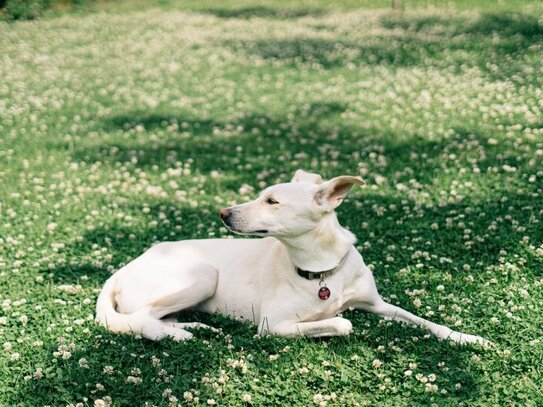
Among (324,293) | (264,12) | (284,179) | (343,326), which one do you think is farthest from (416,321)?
(264,12)

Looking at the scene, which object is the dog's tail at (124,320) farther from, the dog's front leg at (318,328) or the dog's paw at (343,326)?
the dog's paw at (343,326)

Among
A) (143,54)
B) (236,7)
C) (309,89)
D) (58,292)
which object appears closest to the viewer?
(58,292)

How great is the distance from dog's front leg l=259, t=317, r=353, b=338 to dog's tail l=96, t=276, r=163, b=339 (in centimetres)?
103

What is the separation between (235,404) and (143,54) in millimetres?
18494

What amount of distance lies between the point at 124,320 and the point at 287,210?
1.72m

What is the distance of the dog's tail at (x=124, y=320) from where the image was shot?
5.88m

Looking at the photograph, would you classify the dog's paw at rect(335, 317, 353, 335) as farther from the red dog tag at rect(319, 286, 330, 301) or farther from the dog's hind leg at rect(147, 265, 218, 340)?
the dog's hind leg at rect(147, 265, 218, 340)

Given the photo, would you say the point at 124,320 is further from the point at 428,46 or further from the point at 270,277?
the point at 428,46

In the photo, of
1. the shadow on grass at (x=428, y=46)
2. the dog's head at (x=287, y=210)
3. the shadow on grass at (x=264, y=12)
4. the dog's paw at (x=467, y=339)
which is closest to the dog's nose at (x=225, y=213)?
the dog's head at (x=287, y=210)

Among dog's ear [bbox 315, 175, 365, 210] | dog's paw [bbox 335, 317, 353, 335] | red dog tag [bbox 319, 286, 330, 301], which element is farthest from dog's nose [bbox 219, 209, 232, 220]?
dog's paw [bbox 335, 317, 353, 335]

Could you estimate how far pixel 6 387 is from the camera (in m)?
5.46

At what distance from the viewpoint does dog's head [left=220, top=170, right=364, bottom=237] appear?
18.4 ft

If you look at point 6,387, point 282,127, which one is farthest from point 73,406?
point 282,127

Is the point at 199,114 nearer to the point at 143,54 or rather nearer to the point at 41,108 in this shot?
the point at 41,108
